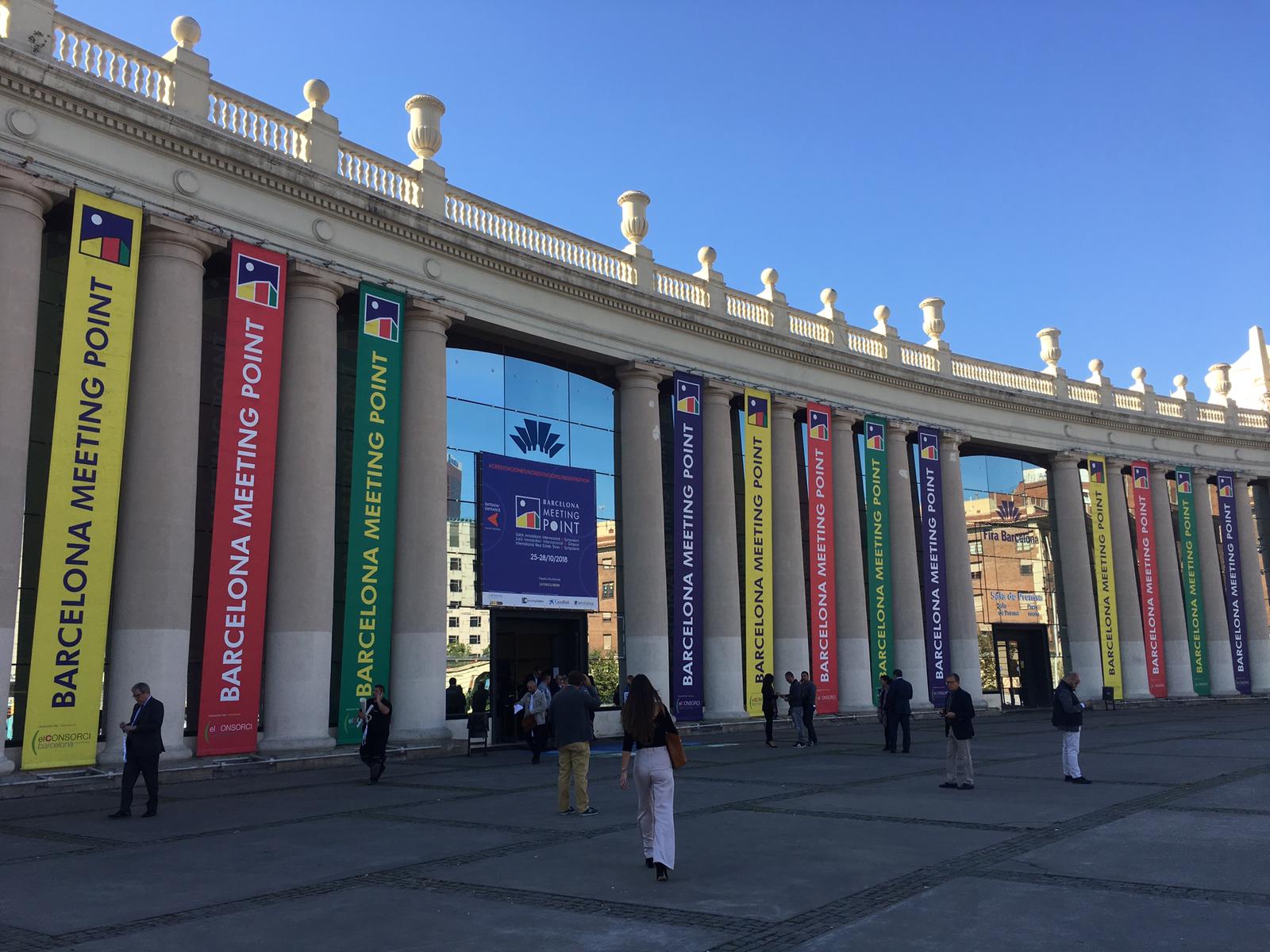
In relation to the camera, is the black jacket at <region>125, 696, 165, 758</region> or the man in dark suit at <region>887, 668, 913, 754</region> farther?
the man in dark suit at <region>887, 668, 913, 754</region>

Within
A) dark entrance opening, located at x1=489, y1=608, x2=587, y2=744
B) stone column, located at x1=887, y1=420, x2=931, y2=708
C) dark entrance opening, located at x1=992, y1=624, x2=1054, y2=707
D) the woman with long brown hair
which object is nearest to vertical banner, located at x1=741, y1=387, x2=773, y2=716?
dark entrance opening, located at x1=489, y1=608, x2=587, y2=744

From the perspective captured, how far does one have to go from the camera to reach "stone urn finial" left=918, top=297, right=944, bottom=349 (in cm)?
3522

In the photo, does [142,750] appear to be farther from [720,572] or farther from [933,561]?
[933,561]

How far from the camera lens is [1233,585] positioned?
39875 mm

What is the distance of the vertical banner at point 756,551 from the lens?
26953mm

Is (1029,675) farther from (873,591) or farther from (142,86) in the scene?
(142,86)

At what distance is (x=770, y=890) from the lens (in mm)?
7625

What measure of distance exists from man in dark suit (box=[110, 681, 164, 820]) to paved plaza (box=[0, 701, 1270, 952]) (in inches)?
11.9

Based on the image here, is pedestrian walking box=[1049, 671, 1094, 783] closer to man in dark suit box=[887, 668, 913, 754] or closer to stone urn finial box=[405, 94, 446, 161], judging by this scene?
man in dark suit box=[887, 668, 913, 754]

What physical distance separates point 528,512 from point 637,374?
186 inches

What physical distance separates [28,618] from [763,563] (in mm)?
17052

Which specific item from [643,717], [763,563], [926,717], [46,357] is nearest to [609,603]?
[763,563]

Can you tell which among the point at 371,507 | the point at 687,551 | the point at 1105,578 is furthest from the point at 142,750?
the point at 1105,578

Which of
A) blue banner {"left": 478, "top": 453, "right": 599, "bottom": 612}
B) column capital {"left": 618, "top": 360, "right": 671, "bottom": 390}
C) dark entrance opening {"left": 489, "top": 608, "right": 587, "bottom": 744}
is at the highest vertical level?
column capital {"left": 618, "top": 360, "right": 671, "bottom": 390}
